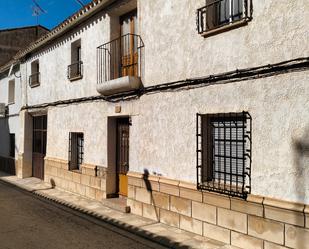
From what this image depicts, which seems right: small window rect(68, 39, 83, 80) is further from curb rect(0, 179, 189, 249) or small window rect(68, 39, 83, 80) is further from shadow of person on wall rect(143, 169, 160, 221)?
shadow of person on wall rect(143, 169, 160, 221)

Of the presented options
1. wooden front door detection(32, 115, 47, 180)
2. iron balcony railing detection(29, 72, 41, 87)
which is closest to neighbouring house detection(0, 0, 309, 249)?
wooden front door detection(32, 115, 47, 180)

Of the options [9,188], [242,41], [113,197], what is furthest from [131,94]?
[9,188]

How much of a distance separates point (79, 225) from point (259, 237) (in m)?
3.87

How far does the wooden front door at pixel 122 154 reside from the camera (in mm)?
9344

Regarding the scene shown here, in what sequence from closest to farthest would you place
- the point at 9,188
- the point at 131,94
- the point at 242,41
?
the point at 242,41 < the point at 131,94 < the point at 9,188

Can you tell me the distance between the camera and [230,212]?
19.4 feet

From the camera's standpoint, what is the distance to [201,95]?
6586 mm

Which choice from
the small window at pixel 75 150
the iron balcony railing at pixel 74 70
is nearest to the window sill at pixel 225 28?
the iron balcony railing at pixel 74 70

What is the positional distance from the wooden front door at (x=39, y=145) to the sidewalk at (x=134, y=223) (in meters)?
2.43

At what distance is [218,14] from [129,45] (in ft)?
10.3

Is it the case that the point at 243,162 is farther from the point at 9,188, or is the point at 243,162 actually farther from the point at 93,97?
the point at 9,188

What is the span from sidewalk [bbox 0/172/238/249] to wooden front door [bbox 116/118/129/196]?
2.27 feet

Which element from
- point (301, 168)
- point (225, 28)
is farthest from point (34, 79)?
point (301, 168)

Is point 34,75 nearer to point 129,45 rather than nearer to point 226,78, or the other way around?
point 129,45
